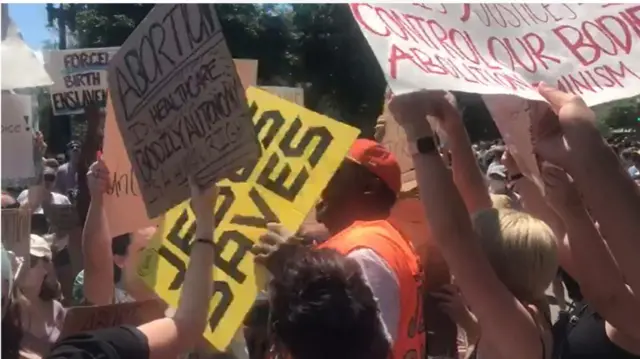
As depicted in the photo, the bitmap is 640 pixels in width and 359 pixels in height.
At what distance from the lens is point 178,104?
245cm

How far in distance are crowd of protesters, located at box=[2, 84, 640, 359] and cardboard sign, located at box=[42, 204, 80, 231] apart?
11.0ft

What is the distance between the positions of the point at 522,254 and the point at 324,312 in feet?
2.28

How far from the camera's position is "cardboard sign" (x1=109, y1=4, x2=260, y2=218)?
7.79ft

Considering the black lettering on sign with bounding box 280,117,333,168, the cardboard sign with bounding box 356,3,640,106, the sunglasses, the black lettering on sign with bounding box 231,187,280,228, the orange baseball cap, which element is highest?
the cardboard sign with bounding box 356,3,640,106

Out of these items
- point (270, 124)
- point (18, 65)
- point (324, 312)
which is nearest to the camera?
point (324, 312)

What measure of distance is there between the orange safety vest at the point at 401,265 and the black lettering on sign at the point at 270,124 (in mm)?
625

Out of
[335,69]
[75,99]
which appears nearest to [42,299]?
[75,99]

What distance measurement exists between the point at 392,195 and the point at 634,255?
687 mm

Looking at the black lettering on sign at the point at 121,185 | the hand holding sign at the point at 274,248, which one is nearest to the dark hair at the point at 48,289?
the black lettering on sign at the point at 121,185

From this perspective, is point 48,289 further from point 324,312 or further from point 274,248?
point 324,312

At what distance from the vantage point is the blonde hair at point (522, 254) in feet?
7.45

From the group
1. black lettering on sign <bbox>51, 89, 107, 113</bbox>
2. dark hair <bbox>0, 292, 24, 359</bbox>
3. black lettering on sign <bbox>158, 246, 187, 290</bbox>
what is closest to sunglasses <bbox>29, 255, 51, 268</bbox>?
black lettering on sign <bbox>158, 246, 187, 290</bbox>

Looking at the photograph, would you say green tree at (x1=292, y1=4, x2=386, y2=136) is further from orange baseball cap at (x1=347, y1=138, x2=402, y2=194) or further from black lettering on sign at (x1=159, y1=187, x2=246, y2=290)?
orange baseball cap at (x1=347, y1=138, x2=402, y2=194)

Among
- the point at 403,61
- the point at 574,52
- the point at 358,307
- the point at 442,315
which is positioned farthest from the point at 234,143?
the point at 442,315
